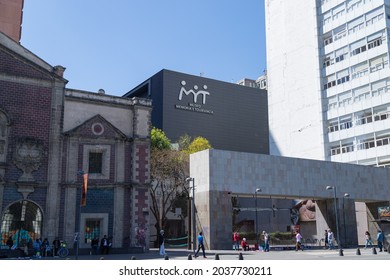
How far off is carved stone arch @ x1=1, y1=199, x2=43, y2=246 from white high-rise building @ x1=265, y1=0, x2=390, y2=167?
1574 inches

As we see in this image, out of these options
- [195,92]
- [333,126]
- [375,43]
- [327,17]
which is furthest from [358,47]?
[195,92]

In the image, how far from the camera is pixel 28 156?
105 ft

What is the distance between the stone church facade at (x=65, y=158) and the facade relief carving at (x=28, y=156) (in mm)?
67

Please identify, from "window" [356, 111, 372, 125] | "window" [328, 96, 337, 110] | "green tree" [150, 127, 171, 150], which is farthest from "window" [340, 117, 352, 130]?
"green tree" [150, 127, 171, 150]

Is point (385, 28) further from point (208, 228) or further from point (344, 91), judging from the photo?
point (208, 228)

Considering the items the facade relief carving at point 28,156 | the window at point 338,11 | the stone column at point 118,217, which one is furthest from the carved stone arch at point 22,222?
the window at point 338,11

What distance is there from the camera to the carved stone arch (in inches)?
1202

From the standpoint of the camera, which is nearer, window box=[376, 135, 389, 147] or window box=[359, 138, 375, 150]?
window box=[376, 135, 389, 147]

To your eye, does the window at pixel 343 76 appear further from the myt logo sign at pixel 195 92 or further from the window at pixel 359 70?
Answer: the myt logo sign at pixel 195 92

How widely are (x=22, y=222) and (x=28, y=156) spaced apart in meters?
4.70

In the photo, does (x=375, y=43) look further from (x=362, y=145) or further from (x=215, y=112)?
(x=215, y=112)

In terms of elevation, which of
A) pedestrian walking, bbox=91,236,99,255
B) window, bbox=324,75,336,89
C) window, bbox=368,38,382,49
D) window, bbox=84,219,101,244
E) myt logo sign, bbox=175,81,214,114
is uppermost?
myt logo sign, bbox=175,81,214,114

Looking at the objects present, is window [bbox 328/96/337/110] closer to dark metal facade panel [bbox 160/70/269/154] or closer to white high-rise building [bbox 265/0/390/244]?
white high-rise building [bbox 265/0/390/244]
